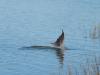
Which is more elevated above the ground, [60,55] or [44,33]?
[60,55]

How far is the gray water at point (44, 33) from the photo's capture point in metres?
18.8

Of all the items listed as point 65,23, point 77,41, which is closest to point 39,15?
Result: point 65,23

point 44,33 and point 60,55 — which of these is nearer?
point 60,55

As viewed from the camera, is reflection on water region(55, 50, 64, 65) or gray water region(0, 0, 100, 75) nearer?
gray water region(0, 0, 100, 75)

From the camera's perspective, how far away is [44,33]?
1016 inches

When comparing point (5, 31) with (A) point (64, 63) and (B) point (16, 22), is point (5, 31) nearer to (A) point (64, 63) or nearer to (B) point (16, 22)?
(B) point (16, 22)

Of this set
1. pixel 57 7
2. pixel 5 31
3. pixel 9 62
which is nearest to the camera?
pixel 9 62

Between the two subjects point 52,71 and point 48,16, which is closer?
point 52,71

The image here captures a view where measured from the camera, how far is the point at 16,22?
29391 millimetres

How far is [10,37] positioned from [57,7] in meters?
12.1

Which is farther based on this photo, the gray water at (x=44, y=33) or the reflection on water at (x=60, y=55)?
the reflection on water at (x=60, y=55)

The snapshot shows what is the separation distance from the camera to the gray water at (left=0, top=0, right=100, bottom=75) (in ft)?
61.6

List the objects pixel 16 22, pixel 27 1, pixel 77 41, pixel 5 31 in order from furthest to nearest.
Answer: pixel 27 1
pixel 16 22
pixel 5 31
pixel 77 41

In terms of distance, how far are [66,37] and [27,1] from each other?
46.5 ft
